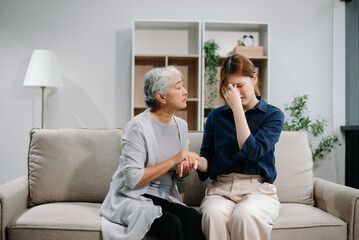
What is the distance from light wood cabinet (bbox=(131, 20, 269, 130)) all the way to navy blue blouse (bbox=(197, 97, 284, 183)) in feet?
6.42

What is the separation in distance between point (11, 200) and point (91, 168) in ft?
1.55

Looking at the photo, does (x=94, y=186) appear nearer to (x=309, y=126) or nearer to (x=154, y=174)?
(x=154, y=174)

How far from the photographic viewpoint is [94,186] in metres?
2.03

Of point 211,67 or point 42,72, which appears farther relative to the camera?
point 211,67

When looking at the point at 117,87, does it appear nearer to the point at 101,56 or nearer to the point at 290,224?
the point at 101,56

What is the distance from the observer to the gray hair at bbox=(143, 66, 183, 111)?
1.77 metres

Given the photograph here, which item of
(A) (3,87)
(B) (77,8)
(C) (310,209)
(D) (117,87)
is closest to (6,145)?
(A) (3,87)

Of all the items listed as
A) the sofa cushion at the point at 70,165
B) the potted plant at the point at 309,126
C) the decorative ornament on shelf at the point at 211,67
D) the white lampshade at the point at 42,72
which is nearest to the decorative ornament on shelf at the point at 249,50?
the decorative ornament on shelf at the point at 211,67

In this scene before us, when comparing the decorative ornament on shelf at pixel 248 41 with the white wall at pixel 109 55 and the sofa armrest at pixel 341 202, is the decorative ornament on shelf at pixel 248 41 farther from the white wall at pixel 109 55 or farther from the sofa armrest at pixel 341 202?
the sofa armrest at pixel 341 202

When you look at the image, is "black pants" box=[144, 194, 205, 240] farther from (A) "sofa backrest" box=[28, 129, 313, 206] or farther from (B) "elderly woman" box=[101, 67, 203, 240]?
(A) "sofa backrest" box=[28, 129, 313, 206]

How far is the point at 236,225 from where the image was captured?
1.48 meters

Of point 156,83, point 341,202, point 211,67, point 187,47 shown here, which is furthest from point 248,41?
point 341,202

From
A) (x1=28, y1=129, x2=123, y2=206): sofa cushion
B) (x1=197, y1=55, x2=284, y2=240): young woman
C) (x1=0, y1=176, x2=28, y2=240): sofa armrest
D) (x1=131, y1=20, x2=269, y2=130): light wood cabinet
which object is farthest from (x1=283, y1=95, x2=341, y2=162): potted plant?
(x1=0, y1=176, x2=28, y2=240): sofa armrest

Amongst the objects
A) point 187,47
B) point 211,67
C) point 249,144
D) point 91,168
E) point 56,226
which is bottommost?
point 56,226
